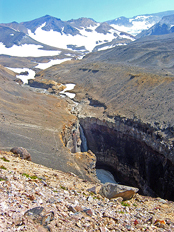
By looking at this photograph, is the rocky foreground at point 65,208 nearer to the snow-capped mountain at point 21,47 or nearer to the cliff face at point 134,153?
the cliff face at point 134,153

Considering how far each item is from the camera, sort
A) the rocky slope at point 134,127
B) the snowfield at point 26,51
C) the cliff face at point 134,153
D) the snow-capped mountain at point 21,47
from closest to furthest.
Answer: the cliff face at point 134,153
the rocky slope at point 134,127
the snowfield at point 26,51
the snow-capped mountain at point 21,47

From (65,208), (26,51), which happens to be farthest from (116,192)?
(26,51)

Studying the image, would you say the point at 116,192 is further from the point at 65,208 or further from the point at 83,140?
the point at 83,140

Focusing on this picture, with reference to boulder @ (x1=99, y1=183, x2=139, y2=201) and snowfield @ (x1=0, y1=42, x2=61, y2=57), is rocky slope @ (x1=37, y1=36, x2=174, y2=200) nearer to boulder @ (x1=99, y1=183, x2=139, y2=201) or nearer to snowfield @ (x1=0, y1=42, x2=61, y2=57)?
boulder @ (x1=99, y1=183, x2=139, y2=201)

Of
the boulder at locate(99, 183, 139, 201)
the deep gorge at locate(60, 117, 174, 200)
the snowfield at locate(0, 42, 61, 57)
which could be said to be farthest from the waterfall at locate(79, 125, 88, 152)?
the snowfield at locate(0, 42, 61, 57)

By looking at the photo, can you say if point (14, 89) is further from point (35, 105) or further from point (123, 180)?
point (123, 180)

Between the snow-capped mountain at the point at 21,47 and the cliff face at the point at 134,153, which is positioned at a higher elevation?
the snow-capped mountain at the point at 21,47

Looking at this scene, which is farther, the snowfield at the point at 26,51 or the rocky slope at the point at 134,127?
the snowfield at the point at 26,51

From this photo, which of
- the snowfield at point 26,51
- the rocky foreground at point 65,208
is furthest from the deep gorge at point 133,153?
the snowfield at point 26,51
